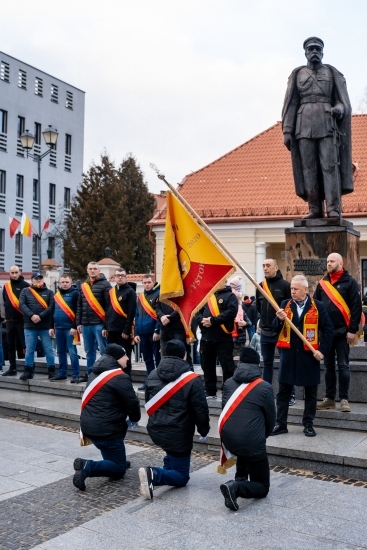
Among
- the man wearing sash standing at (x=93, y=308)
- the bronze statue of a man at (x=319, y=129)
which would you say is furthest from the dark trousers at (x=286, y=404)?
the man wearing sash standing at (x=93, y=308)

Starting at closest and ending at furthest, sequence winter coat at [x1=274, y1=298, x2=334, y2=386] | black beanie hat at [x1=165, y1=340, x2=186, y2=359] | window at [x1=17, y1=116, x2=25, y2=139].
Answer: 1. black beanie hat at [x1=165, y1=340, x2=186, y2=359]
2. winter coat at [x1=274, y1=298, x2=334, y2=386]
3. window at [x1=17, y1=116, x2=25, y2=139]

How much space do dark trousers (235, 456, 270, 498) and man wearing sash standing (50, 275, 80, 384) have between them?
574cm

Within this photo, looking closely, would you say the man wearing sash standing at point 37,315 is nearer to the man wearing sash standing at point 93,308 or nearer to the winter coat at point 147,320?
the man wearing sash standing at point 93,308

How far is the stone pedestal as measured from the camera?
30.4 feet

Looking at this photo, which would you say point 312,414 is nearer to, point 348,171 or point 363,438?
point 363,438

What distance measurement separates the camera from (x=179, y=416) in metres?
6.10

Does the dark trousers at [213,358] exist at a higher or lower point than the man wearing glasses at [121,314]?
lower

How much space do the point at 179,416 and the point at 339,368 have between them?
2.61 metres

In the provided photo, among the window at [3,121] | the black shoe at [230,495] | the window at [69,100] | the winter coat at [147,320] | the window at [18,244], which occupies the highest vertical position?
the window at [69,100]

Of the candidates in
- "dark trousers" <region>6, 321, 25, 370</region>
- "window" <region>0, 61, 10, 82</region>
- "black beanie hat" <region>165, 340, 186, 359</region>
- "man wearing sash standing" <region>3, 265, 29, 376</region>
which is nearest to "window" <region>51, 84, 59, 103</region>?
"window" <region>0, 61, 10, 82</region>

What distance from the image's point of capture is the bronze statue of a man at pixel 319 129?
31.2 ft

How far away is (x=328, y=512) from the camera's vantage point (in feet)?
18.1

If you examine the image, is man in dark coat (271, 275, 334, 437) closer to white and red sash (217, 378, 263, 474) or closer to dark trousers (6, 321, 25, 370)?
white and red sash (217, 378, 263, 474)

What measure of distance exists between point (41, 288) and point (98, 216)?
3108 cm
